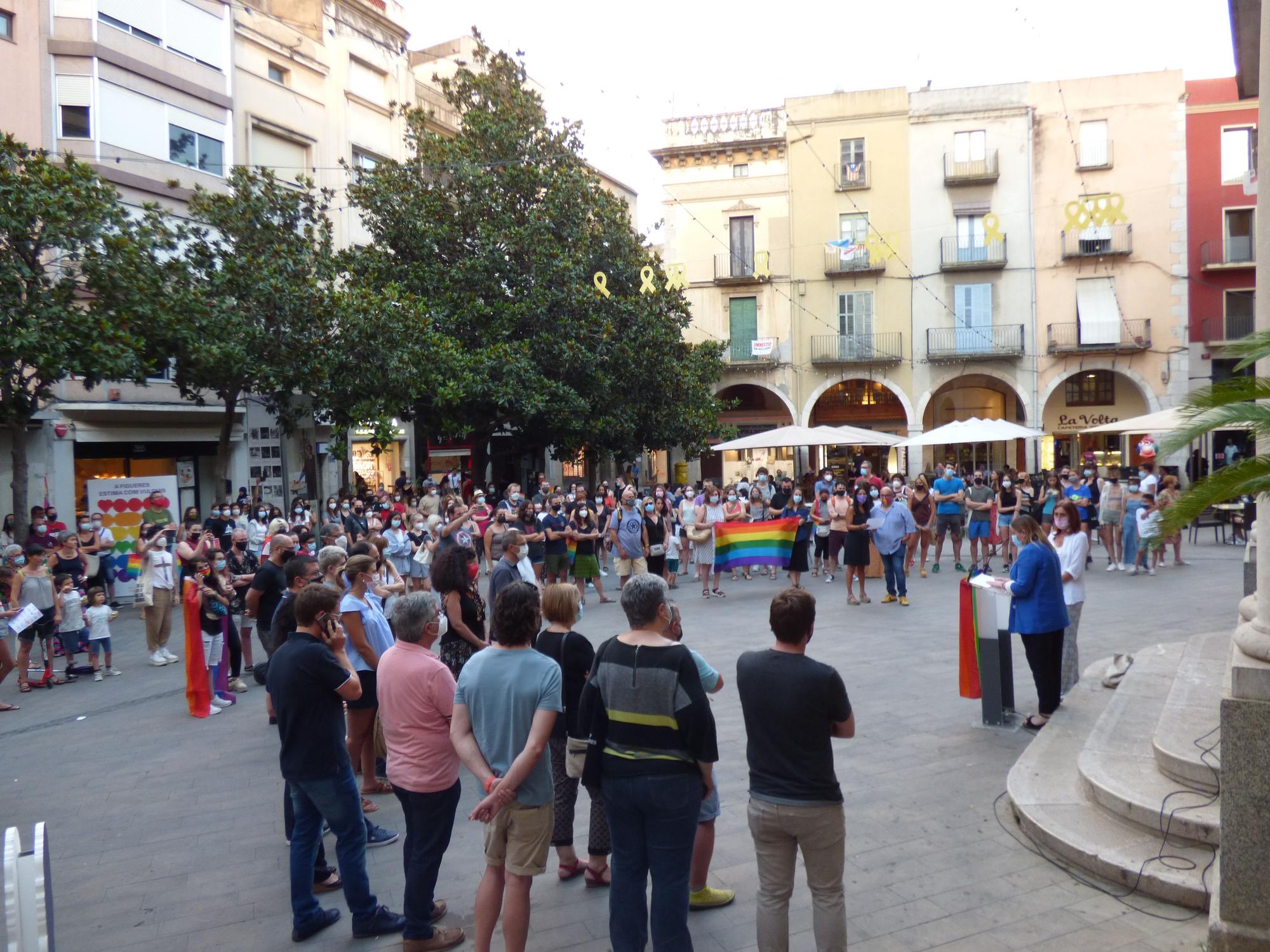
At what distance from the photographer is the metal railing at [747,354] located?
33.7m

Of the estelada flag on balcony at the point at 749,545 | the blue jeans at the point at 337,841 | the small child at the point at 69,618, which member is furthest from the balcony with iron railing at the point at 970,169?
the blue jeans at the point at 337,841

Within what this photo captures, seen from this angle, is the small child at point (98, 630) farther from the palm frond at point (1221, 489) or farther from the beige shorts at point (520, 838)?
the palm frond at point (1221, 489)

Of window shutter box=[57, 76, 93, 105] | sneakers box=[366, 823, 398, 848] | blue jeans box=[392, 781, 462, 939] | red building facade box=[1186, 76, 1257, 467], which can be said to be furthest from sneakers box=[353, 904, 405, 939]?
red building facade box=[1186, 76, 1257, 467]

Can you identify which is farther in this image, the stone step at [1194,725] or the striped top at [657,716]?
the stone step at [1194,725]

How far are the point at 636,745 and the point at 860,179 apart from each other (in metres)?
31.8

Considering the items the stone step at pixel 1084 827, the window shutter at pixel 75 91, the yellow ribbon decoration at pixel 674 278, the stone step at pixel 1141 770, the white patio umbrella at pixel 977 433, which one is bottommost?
the stone step at pixel 1084 827

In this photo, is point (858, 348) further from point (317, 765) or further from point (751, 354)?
point (317, 765)

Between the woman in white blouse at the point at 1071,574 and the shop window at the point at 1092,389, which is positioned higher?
the shop window at the point at 1092,389

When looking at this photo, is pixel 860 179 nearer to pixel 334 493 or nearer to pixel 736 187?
pixel 736 187

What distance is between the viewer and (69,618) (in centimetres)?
1079

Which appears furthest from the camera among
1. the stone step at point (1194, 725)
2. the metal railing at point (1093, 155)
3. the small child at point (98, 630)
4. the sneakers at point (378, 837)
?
the metal railing at point (1093, 155)

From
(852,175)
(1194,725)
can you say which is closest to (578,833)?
(1194,725)

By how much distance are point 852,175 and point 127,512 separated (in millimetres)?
24989

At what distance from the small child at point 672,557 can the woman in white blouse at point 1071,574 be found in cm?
798
